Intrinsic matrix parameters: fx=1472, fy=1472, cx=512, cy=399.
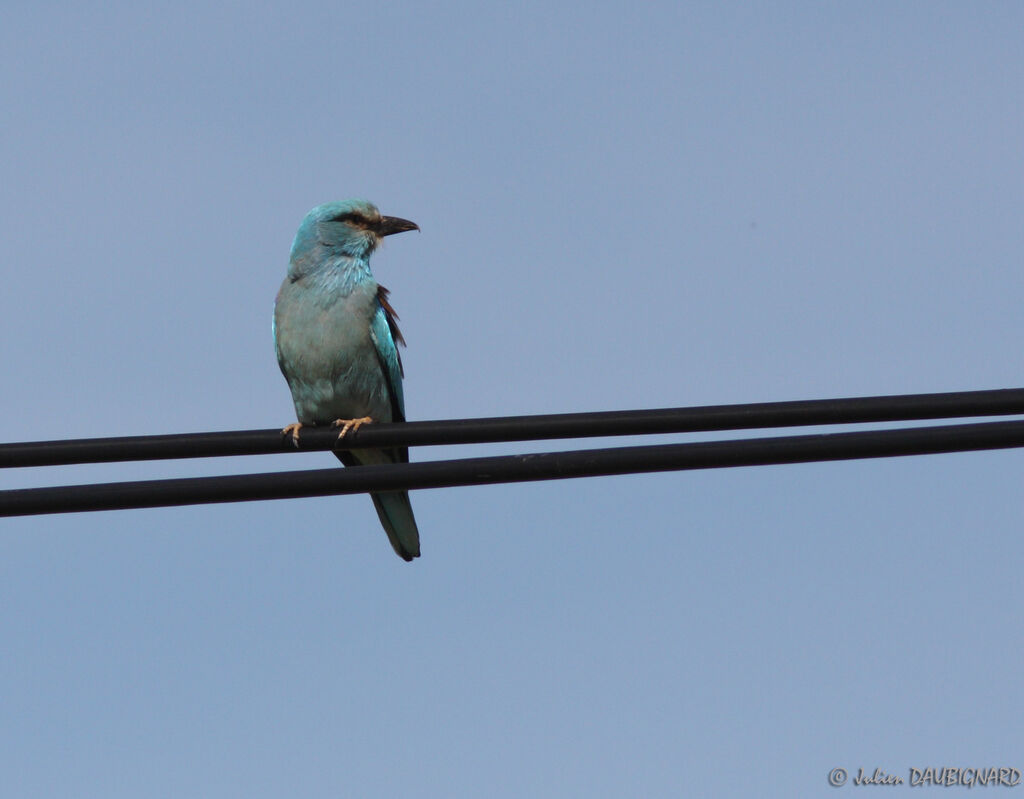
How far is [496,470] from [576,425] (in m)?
0.40

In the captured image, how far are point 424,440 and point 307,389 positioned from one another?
3.81m

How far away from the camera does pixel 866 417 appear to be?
499cm

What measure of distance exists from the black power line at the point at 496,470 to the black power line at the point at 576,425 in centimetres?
20

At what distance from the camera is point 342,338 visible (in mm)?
8844

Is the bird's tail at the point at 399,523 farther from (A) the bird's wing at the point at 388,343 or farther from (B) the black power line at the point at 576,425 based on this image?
(B) the black power line at the point at 576,425

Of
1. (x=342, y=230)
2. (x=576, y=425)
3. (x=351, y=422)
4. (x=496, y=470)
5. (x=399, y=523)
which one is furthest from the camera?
(x=342, y=230)

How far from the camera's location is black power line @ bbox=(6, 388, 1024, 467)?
4.91 m

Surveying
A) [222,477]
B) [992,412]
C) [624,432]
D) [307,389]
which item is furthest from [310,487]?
[307,389]

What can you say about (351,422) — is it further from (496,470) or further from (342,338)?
(496,470)

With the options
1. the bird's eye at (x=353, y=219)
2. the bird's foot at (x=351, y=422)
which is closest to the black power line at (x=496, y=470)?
the bird's foot at (x=351, y=422)

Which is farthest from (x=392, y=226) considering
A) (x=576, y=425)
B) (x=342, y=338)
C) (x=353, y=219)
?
(x=576, y=425)

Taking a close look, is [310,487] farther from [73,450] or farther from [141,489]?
[73,450]

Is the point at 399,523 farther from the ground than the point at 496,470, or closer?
closer

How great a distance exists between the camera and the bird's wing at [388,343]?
29.8 ft
